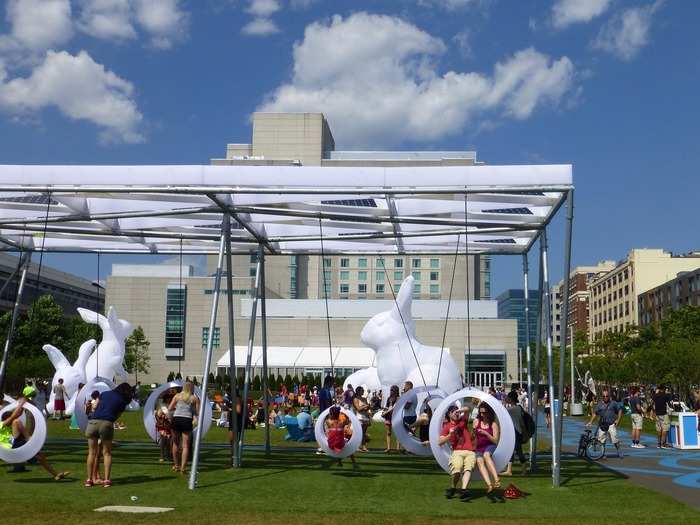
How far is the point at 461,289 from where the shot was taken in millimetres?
98312

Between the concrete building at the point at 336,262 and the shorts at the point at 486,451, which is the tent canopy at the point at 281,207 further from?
the concrete building at the point at 336,262

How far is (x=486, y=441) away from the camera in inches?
483

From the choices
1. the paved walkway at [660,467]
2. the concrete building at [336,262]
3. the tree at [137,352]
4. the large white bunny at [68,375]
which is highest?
the concrete building at [336,262]

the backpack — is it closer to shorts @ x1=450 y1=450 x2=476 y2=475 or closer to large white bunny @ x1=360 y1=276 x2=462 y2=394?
shorts @ x1=450 y1=450 x2=476 y2=475

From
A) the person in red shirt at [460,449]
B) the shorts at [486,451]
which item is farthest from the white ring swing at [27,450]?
the shorts at [486,451]

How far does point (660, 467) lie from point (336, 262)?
9282 cm

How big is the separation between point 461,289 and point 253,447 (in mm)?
79425

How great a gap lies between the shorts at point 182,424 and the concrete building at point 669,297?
8677cm

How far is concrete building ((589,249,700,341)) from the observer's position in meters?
119

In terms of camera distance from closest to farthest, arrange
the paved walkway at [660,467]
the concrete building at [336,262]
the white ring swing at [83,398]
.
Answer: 1. the paved walkway at [660,467]
2. the white ring swing at [83,398]
3. the concrete building at [336,262]

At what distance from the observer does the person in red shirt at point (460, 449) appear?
469 inches

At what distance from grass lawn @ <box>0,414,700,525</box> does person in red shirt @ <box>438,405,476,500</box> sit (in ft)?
1.02

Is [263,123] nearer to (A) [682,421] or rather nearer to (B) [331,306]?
(B) [331,306]

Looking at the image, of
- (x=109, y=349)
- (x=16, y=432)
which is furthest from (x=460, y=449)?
(x=109, y=349)
